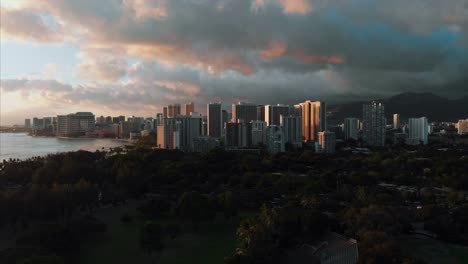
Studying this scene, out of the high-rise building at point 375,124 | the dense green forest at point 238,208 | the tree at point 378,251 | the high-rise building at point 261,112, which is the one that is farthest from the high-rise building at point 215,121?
the tree at point 378,251

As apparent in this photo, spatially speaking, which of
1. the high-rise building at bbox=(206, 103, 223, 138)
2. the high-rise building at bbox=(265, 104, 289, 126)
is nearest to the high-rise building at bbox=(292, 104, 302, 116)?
the high-rise building at bbox=(265, 104, 289, 126)

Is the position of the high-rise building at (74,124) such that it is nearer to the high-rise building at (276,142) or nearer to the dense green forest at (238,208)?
the high-rise building at (276,142)

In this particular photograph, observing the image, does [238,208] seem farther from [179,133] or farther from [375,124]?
[375,124]

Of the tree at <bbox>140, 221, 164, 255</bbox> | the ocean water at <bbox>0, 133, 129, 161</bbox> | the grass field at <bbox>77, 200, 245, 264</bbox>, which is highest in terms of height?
the ocean water at <bbox>0, 133, 129, 161</bbox>

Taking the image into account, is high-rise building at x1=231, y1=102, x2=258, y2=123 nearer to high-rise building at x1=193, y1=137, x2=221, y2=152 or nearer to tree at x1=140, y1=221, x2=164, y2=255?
high-rise building at x1=193, y1=137, x2=221, y2=152

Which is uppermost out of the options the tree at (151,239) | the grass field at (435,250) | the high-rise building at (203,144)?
the high-rise building at (203,144)

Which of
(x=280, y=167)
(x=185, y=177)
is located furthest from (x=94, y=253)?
(x=280, y=167)
